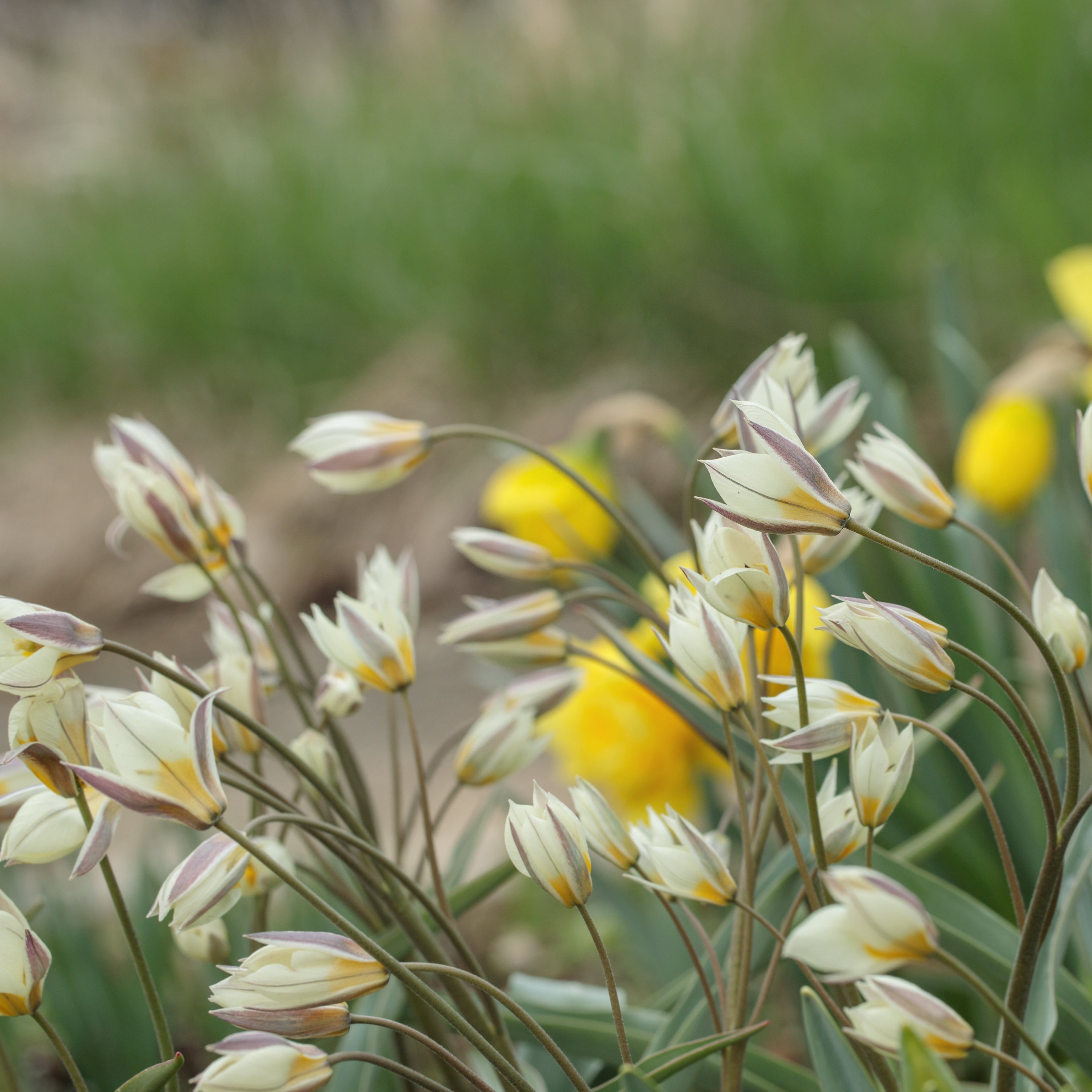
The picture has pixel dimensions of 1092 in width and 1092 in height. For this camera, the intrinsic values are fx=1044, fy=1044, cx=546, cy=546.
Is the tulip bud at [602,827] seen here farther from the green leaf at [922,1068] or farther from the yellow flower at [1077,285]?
the yellow flower at [1077,285]

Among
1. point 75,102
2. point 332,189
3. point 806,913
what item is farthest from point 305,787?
point 75,102

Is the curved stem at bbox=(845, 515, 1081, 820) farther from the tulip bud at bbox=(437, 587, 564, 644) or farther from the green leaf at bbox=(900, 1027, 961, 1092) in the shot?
the tulip bud at bbox=(437, 587, 564, 644)

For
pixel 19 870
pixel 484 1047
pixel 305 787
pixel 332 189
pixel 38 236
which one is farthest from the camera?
pixel 38 236

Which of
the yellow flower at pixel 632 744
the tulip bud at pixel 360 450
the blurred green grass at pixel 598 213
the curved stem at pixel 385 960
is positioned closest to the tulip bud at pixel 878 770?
the curved stem at pixel 385 960

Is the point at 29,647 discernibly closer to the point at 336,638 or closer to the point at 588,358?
the point at 336,638

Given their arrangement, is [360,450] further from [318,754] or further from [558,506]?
[558,506]

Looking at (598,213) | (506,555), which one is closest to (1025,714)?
(506,555)

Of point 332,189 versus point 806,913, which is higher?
point 332,189
